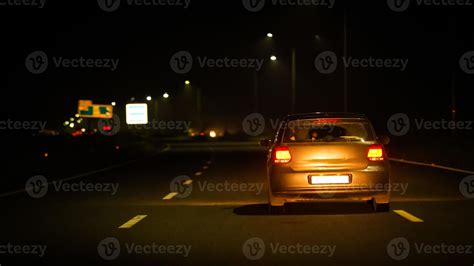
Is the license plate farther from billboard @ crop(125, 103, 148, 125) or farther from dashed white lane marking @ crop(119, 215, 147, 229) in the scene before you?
billboard @ crop(125, 103, 148, 125)

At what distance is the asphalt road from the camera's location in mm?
8797

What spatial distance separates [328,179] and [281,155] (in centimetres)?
84

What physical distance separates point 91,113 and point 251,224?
7166cm

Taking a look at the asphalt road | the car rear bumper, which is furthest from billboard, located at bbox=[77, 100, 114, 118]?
the car rear bumper

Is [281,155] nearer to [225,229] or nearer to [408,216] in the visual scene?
[225,229]

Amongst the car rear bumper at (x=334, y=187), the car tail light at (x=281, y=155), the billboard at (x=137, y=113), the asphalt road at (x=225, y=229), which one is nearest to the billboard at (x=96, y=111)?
the billboard at (x=137, y=113)

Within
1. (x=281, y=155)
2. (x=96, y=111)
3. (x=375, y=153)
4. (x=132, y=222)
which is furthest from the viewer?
(x=96, y=111)

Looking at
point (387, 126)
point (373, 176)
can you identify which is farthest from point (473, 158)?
point (387, 126)

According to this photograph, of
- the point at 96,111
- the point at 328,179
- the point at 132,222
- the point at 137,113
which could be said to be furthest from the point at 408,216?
the point at 96,111

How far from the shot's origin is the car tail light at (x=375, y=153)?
12.2 metres

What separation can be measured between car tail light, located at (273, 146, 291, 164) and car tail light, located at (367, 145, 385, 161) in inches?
49.6

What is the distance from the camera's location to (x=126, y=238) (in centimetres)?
1037

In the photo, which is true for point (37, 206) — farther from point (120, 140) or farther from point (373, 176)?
A: point (120, 140)

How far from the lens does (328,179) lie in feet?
39.7
